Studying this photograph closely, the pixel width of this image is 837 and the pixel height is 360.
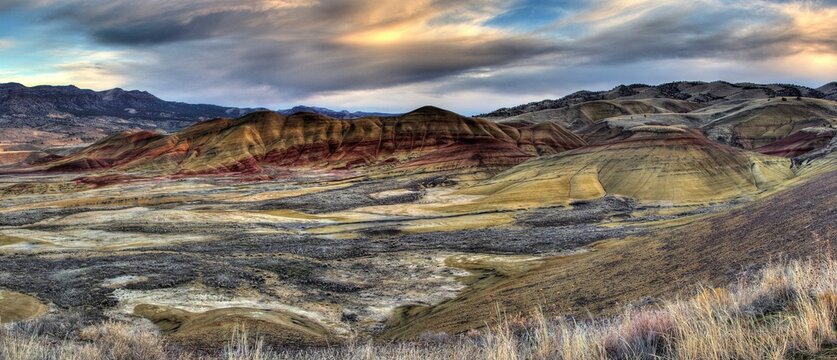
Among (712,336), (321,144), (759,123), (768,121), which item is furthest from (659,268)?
(768,121)

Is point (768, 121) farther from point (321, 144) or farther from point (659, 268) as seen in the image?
point (659, 268)

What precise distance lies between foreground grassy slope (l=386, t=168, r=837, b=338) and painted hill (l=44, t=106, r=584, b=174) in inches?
4081

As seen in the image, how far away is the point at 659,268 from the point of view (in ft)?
76.1

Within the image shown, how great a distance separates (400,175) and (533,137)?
49.1 metres

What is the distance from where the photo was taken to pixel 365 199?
92812 mm

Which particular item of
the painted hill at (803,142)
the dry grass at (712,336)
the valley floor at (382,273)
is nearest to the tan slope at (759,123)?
the painted hill at (803,142)

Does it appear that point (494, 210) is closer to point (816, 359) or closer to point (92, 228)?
point (92, 228)

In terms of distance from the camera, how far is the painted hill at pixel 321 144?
14600 cm

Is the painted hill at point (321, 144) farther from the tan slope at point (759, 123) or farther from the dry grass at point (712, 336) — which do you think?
the dry grass at point (712, 336)

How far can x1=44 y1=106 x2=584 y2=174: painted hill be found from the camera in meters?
146

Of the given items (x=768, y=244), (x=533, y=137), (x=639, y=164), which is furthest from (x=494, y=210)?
(x=533, y=137)

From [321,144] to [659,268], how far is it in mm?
149303

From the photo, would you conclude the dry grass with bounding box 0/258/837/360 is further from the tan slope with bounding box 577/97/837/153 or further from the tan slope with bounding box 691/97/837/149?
the tan slope with bounding box 691/97/837/149

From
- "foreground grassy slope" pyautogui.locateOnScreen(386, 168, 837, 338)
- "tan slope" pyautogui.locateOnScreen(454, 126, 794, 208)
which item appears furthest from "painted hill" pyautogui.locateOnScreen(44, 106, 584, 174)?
"foreground grassy slope" pyautogui.locateOnScreen(386, 168, 837, 338)
